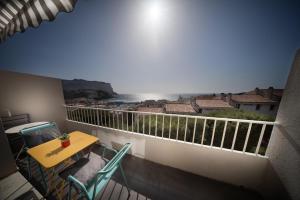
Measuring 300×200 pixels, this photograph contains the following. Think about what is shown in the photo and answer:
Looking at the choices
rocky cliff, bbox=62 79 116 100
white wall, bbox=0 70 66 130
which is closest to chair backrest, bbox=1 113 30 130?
white wall, bbox=0 70 66 130

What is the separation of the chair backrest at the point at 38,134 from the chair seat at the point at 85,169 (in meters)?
1.07

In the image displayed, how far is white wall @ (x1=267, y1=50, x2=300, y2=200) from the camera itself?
45.5 inches

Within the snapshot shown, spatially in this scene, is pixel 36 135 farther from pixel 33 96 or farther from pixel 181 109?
pixel 181 109

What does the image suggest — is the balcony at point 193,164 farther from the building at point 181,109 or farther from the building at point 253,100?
the building at point 253,100

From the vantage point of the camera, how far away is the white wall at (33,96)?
2770mm

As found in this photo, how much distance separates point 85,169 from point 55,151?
0.51 m

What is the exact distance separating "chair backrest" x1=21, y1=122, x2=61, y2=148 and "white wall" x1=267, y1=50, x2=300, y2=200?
384cm

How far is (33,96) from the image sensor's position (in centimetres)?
322

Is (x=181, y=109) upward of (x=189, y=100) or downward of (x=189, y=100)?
downward

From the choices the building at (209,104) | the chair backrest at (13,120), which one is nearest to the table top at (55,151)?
the chair backrest at (13,120)

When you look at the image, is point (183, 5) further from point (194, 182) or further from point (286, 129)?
point (194, 182)

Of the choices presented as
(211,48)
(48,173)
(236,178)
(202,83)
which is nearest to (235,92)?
(202,83)

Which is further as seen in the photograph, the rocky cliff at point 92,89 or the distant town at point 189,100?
the rocky cliff at point 92,89

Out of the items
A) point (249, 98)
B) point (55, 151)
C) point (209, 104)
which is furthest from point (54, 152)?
point (249, 98)
